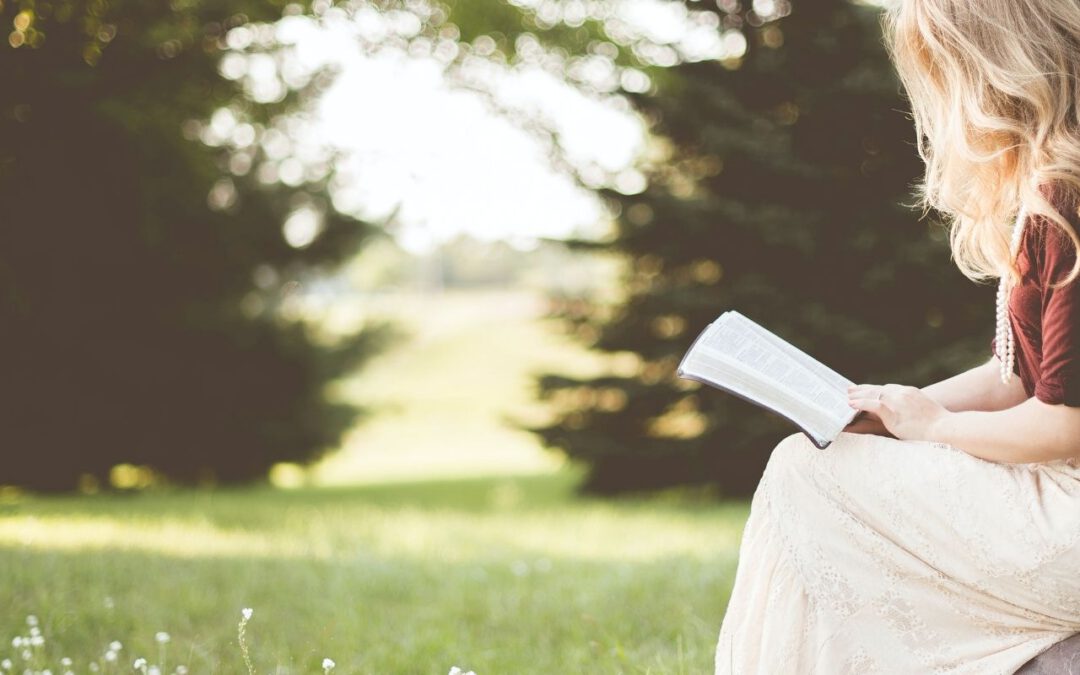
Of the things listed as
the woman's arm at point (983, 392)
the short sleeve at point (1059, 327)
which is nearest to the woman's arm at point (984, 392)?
the woman's arm at point (983, 392)

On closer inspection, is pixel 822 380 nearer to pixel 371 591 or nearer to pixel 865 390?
pixel 865 390

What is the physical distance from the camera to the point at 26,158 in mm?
6246

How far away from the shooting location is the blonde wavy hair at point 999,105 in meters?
1.99

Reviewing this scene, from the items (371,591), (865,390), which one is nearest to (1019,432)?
(865,390)

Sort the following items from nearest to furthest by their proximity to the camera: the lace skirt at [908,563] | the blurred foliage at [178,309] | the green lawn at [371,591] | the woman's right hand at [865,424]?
the lace skirt at [908,563], the woman's right hand at [865,424], the green lawn at [371,591], the blurred foliage at [178,309]

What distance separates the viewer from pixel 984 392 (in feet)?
7.82

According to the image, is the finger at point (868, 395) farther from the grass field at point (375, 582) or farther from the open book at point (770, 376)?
the grass field at point (375, 582)

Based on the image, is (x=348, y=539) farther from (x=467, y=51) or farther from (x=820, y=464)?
(x=467, y=51)

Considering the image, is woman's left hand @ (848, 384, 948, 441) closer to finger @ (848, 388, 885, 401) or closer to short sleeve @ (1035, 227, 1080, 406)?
finger @ (848, 388, 885, 401)

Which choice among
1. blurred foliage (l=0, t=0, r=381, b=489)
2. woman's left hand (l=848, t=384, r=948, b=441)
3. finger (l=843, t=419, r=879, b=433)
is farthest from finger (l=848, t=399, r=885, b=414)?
blurred foliage (l=0, t=0, r=381, b=489)

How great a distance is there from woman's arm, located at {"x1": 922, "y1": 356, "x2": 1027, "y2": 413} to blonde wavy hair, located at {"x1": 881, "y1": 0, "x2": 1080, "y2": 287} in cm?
30

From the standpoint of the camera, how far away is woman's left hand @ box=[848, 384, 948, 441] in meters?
2.17

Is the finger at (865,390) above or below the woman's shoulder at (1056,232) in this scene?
below

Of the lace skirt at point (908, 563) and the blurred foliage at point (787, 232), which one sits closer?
the lace skirt at point (908, 563)
